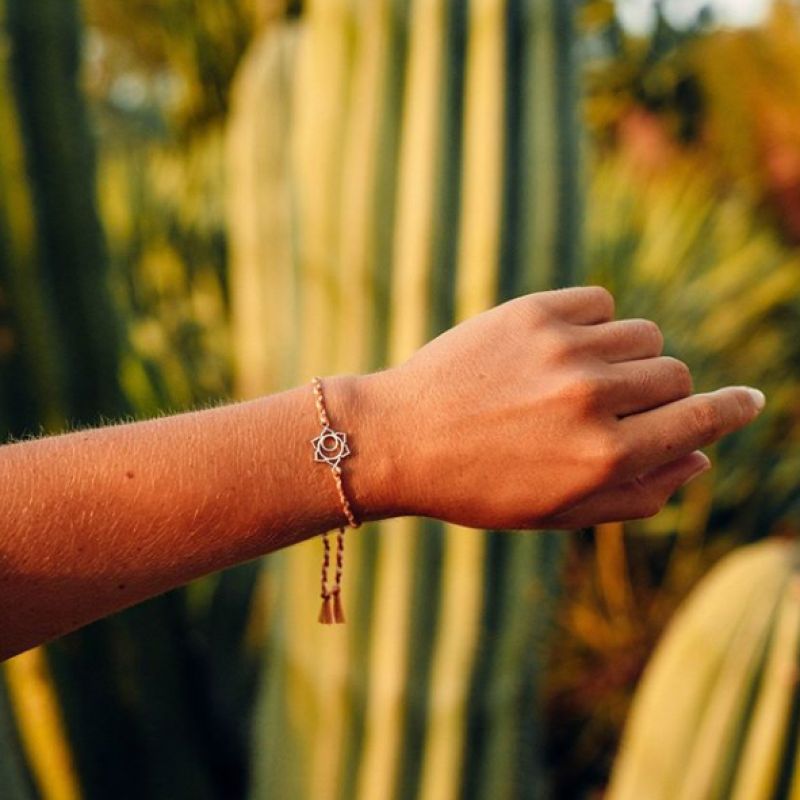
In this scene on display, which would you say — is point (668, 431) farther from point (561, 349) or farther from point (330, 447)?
point (330, 447)

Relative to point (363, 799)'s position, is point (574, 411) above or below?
above

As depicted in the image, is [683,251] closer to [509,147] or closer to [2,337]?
[509,147]

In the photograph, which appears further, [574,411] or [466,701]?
[466,701]

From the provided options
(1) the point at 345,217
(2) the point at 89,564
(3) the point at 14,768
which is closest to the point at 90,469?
(2) the point at 89,564

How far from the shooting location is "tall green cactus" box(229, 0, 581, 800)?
1.68m

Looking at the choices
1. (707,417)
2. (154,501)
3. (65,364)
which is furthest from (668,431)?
(65,364)

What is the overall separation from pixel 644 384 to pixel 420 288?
2.82 ft

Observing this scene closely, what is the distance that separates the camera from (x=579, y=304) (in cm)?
87

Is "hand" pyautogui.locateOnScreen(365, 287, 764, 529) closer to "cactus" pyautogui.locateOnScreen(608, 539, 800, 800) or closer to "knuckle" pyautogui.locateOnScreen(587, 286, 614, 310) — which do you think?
"knuckle" pyautogui.locateOnScreen(587, 286, 614, 310)

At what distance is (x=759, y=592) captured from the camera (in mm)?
1583

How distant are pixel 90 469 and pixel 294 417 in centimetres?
13

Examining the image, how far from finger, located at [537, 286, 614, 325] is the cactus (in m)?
→ 0.81

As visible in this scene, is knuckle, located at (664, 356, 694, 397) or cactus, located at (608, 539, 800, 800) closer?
knuckle, located at (664, 356, 694, 397)

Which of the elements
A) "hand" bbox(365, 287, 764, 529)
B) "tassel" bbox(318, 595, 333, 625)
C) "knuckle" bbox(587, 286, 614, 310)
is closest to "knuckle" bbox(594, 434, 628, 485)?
"hand" bbox(365, 287, 764, 529)
